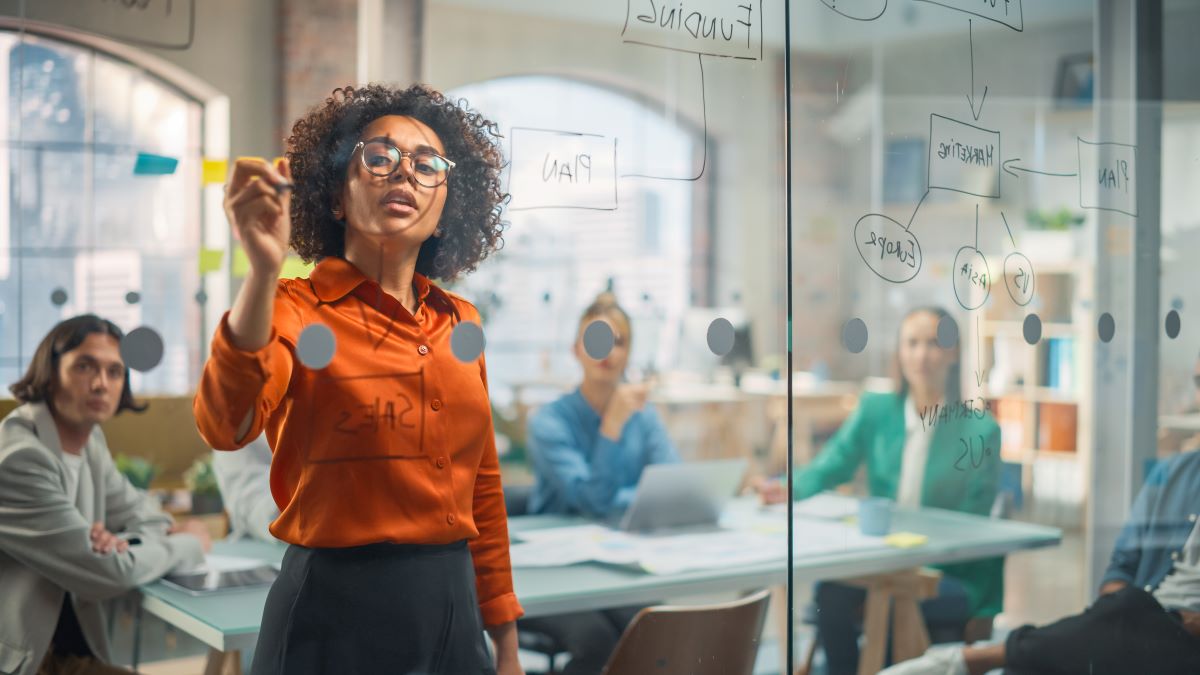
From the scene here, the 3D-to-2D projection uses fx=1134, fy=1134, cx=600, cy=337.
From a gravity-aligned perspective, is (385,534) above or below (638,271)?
below

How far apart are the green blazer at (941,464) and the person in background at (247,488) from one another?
1.51 m

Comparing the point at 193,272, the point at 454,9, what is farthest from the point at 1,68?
the point at 454,9

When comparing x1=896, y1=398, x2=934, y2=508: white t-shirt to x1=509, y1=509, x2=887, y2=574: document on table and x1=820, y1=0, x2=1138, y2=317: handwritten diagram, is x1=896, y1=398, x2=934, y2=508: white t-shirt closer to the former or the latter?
x1=509, y1=509, x2=887, y2=574: document on table

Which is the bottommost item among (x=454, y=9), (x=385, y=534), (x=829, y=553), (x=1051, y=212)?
(x=829, y=553)

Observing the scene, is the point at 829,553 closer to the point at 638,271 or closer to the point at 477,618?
the point at 477,618

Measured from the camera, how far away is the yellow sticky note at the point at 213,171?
86.0 inches

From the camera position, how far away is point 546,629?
2617 mm

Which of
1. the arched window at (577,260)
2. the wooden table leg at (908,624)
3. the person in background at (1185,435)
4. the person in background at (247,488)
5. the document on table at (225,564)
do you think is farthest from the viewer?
the arched window at (577,260)

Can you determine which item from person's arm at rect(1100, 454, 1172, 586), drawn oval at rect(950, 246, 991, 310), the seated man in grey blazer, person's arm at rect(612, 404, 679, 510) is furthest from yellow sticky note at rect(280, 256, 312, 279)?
person's arm at rect(1100, 454, 1172, 586)

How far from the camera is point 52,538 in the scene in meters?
1.88

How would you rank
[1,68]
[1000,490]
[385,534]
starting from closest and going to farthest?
[385,534], [1,68], [1000,490]

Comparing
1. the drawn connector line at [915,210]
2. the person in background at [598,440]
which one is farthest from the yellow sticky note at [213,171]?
the drawn connector line at [915,210]

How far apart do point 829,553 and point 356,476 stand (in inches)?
58.4

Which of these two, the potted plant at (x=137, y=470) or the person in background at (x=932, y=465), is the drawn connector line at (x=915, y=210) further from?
the potted plant at (x=137, y=470)
